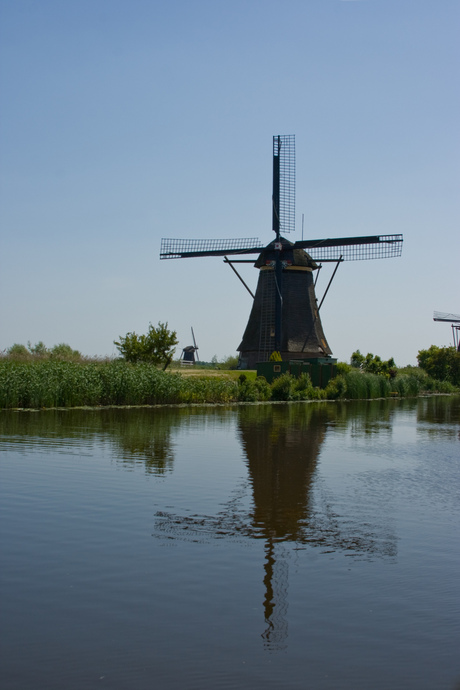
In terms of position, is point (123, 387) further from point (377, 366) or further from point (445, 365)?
point (445, 365)

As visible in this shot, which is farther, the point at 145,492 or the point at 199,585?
the point at 145,492

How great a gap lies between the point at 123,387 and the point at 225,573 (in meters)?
21.6

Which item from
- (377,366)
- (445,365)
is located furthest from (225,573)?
(445,365)

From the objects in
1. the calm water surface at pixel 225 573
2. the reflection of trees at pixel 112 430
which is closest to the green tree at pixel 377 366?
the reflection of trees at pixel 112 430

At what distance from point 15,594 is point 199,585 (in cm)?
137

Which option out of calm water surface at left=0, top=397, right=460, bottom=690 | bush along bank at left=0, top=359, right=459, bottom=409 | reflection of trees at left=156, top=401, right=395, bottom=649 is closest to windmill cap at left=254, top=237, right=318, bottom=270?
bush along bank at left=0, top=359, right=459, bottom=409

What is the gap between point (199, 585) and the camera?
5.75 m

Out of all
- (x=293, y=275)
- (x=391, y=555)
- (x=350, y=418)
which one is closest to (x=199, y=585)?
(x=391, y=555)

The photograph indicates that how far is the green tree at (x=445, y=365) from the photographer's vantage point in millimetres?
71938

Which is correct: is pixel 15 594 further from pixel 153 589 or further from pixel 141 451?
pixel 141 451

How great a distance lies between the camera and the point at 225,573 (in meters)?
6.09

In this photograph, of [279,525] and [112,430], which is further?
[112,430]

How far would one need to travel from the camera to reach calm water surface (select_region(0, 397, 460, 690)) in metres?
4.31

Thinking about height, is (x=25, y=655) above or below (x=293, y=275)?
below
